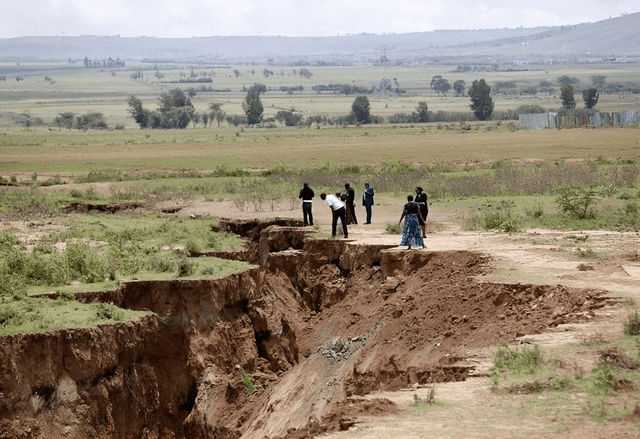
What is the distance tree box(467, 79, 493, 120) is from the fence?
25.1 m

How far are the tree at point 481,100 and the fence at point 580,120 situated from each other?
25.1 meters

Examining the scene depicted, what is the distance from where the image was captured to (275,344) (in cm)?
2153

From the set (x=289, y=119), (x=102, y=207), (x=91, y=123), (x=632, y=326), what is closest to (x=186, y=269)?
(x=632, y=326)

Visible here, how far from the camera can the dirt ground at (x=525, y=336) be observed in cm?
1081

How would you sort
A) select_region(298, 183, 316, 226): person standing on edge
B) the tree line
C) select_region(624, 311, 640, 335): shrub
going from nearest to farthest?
select_region(624, 311, 640, 335): shrub
select_region(298, 183, 316, 226): person standing on edge
the tree line

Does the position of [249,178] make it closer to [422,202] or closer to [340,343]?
[422,202]

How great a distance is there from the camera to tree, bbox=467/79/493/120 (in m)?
111

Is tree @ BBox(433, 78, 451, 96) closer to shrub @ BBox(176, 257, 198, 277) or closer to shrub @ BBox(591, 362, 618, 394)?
shrub @ BBox(176, 257, 198, 277)

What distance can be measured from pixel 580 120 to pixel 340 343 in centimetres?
6736

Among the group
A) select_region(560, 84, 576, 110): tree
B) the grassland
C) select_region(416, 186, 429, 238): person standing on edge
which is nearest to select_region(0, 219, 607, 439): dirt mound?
the grassland

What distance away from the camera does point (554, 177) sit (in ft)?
127

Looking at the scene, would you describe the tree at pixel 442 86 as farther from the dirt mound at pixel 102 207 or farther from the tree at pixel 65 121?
the dirt mound at pixel 102 207

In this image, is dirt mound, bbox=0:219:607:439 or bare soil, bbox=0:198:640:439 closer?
bare soil, bbox=0:198:640:439

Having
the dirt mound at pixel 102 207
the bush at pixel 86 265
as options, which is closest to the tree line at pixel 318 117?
the dirt mound at pixel 102 207
